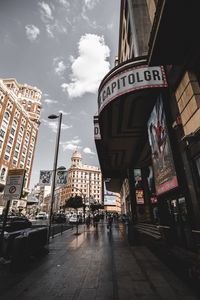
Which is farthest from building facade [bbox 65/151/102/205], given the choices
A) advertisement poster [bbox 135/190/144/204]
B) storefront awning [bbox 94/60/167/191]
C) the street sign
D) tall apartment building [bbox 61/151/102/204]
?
the street sign

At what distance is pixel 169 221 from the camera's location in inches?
285

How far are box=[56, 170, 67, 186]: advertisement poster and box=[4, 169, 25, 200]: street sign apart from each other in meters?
4.36

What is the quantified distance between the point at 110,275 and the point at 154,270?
1.65 m

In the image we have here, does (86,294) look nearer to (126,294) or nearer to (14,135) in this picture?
(126,294)

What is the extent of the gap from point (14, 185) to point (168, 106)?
8.13 metres

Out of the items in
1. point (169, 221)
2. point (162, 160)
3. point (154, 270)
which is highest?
point (162, 160)

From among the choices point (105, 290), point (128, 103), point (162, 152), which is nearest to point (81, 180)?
point (128, 103)

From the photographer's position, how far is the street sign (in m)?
7.41

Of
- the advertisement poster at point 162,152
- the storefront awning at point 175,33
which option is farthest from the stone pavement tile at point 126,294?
the storefront awning at point 175,33

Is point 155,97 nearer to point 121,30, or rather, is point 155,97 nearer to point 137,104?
Result: point 137,104

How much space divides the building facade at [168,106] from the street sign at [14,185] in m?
5.18

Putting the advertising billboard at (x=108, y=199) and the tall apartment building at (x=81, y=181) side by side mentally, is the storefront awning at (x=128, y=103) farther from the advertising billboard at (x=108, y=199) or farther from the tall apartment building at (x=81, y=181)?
the tall apartment building at (x=81, y=181)

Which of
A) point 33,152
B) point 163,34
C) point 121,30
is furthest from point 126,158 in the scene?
point 33,152

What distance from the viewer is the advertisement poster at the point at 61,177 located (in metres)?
11.9
